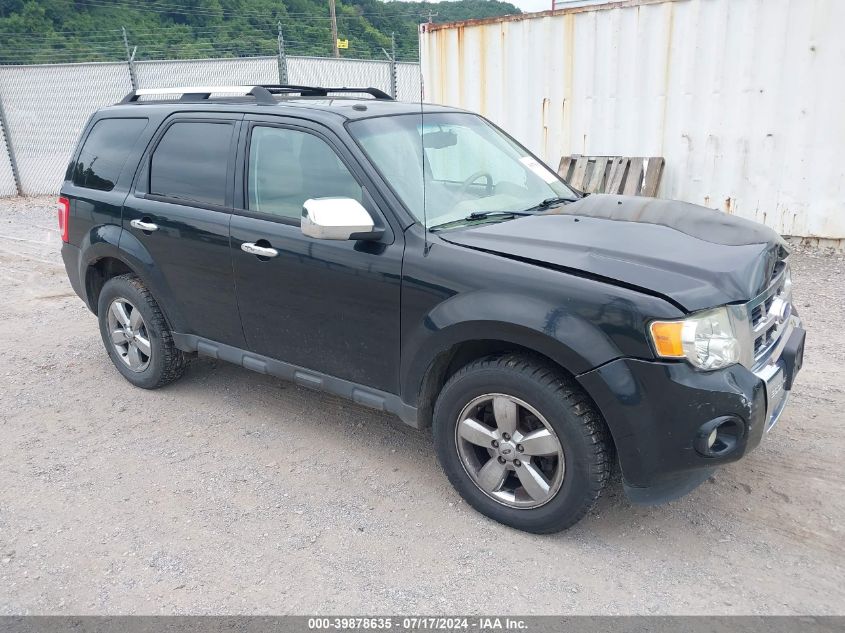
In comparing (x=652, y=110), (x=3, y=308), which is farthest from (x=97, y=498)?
(x=652, y=110)

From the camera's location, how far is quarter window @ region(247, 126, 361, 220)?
11.5 feet

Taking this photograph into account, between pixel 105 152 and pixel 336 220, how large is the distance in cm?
238

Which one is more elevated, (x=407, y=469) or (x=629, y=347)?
(x=629, y=347)

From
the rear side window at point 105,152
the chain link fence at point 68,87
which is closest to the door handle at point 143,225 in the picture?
the rear side window at point 105,152

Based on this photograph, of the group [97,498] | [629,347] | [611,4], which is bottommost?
[97,498]

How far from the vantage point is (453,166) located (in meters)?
3.82

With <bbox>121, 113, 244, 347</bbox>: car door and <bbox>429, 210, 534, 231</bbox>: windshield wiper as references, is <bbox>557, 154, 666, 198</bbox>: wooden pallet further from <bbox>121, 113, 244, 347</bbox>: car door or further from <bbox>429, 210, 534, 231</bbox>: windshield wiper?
Answer: <bbox>121, 113, 244, 347</bbox>: car door

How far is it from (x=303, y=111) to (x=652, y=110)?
17.7 feet

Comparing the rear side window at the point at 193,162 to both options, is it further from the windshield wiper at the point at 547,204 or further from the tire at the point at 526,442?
the tire at the point at 526,442

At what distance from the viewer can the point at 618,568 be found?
9.55ft

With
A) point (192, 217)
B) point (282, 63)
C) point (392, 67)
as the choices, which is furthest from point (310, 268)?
point (392, 67)

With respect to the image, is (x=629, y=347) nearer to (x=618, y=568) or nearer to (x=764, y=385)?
(x=764, y=385)

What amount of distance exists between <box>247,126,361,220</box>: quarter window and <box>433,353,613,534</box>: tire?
3.64 feet

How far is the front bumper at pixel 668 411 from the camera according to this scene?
8.56 feet
